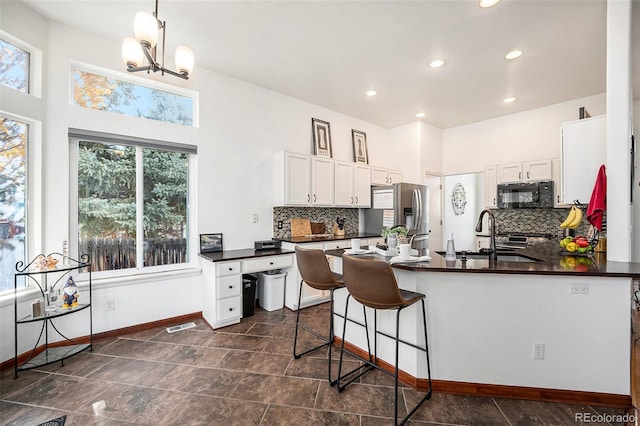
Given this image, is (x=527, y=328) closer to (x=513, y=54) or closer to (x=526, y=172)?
(x=513, y=54)

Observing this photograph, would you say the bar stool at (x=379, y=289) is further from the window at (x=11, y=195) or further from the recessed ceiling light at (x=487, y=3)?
the window at (x=11, y=195)

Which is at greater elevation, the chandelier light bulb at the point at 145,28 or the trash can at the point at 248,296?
the chandelier light bulb at the point at 145,28

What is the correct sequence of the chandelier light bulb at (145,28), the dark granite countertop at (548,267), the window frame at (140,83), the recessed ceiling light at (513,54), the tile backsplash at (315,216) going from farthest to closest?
the tile backsplash at (315,216)
the recessed ceiling light at (513,54)
the window frame at (140,83)
the dark granite countertop at (548,267)
the chandelier light bulb at (145,28)

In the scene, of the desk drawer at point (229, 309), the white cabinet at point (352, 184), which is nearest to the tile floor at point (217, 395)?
the desk drawer at point (229, 309)

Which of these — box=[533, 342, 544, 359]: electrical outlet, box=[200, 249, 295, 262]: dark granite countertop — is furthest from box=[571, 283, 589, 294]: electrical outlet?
box=[200, 249, 295, 262]: dark granite countertop

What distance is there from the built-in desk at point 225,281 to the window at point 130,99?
174cm

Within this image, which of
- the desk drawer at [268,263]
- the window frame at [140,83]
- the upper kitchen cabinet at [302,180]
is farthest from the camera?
the upper kitchen cabinet at [302,180]

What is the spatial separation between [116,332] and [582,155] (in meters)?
5.10

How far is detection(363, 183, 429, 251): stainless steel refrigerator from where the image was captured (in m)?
4.74

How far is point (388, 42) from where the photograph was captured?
289cm

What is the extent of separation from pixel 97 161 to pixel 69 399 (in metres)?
2.18

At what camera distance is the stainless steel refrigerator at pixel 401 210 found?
187 inches

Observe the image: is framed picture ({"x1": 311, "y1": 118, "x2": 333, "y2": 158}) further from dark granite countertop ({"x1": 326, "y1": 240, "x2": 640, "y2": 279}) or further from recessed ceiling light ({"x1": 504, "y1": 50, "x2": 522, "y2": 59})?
dark granite countertop ({"x1": 326, "y1": 240, "x2": 640, "y2": 279})

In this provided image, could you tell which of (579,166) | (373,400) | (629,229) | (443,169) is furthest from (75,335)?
(443,169)
